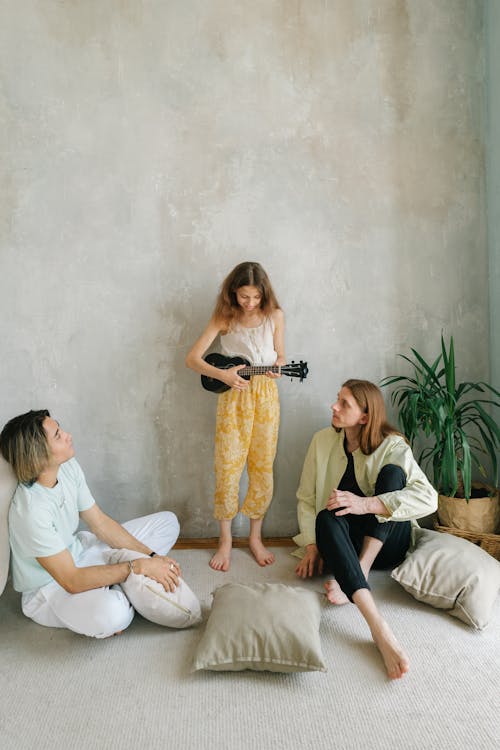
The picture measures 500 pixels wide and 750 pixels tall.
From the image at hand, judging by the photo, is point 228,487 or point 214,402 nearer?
point 228,487

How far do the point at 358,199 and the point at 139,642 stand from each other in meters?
2.25

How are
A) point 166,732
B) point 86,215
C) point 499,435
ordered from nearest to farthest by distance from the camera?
1. point 166,732
2. point 499,435
3. point 86,215

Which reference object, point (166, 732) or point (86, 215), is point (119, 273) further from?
point (166, 732)

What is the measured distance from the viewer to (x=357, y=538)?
2.32 m

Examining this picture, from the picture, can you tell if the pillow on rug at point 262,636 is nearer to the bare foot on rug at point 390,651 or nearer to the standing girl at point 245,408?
the bare foot on rug at point 390,651

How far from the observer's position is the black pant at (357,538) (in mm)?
2000

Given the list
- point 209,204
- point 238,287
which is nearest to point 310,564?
point 238,287

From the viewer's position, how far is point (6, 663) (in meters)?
1.89

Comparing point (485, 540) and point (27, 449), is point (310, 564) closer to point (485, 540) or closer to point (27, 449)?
point (485, 540)

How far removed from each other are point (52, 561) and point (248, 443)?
3.53 feet

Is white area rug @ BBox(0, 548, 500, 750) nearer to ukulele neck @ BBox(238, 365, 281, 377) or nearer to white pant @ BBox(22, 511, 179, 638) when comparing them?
white pant @ BBox(22, 511, 179, 638)

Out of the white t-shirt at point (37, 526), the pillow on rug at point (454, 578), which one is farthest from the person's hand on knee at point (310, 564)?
the white t-shirt at point (37, 526)

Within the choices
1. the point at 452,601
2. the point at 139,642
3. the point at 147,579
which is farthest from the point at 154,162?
the point at 452,601

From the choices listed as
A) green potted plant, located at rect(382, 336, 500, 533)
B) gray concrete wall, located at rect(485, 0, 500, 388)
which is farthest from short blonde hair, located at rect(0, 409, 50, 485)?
gray concrete wall, located at rect(485, 0, 500, 388)
